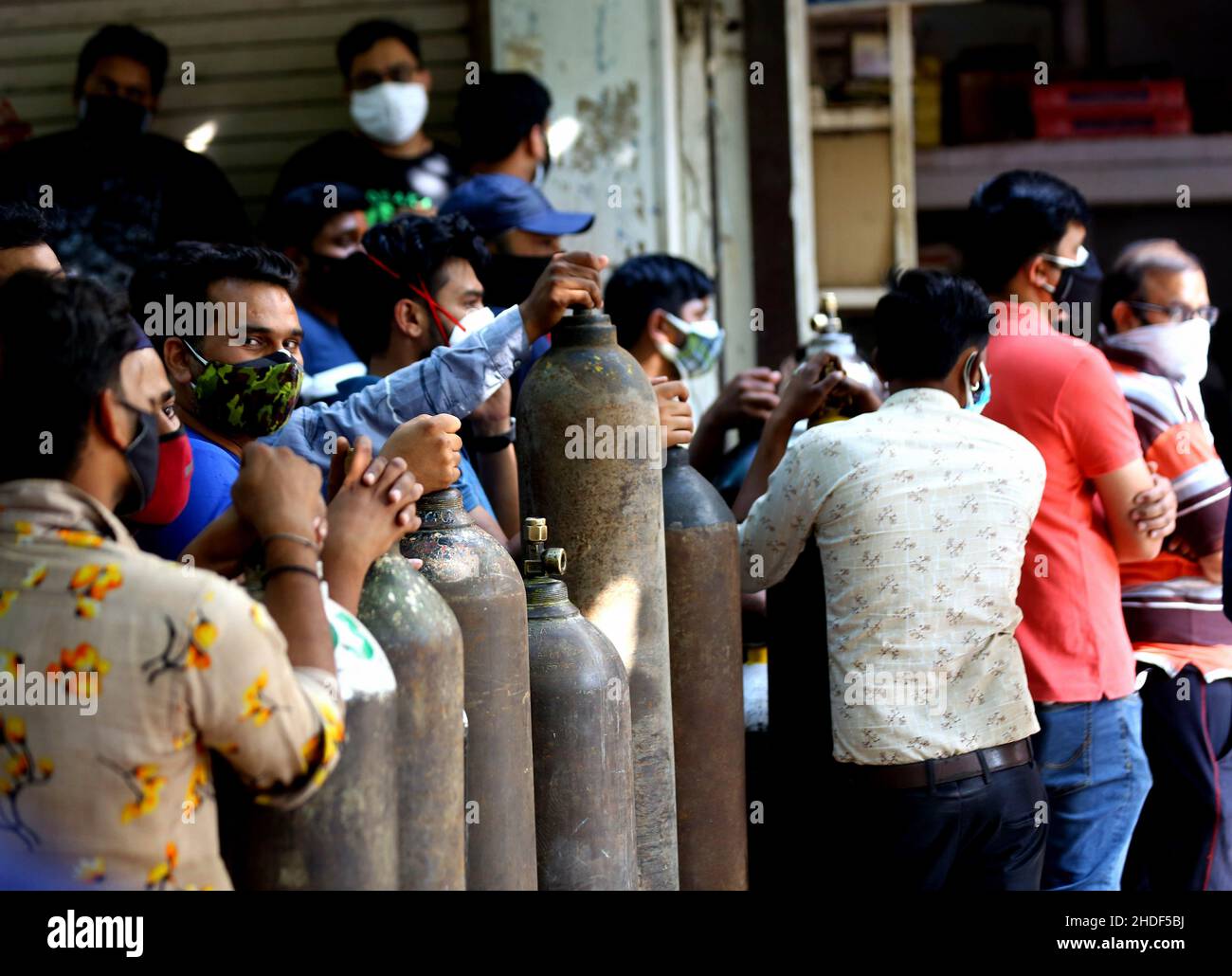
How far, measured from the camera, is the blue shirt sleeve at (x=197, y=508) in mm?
2699

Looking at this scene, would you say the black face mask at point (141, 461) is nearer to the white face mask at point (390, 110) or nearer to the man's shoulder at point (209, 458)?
the man's shoulder at point (209, 458)

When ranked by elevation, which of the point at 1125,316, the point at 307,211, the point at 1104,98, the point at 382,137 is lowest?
the point at 1125,316

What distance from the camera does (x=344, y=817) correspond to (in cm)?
218

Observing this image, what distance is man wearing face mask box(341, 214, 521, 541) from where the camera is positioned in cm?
360

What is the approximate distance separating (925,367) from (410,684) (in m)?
1.44

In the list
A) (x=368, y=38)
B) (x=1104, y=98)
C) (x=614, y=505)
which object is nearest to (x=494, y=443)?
(x=614, y=505)

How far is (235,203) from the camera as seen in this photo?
5410mm

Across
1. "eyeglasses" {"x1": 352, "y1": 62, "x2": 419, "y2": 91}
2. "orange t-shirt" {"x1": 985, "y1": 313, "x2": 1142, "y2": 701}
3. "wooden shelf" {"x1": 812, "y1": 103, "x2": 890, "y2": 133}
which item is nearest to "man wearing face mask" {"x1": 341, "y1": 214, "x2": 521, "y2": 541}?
"orange t-shirt" {"x1": 985, "y1": 313, "x2": 1142, "y2": 701}

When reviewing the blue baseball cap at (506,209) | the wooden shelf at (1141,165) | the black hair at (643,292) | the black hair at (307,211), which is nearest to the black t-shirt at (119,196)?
the black hair at (307,211)

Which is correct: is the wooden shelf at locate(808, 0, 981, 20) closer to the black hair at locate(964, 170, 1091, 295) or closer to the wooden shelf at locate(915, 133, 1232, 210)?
the wooden shelf at locate(915, 133, 1232, 210)

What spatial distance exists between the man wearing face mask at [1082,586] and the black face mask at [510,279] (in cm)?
161

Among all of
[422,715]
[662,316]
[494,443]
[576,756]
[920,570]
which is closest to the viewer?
[422,715]

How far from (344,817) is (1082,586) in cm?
199

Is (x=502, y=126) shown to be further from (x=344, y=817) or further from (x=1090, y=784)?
(x=344, y=817)
